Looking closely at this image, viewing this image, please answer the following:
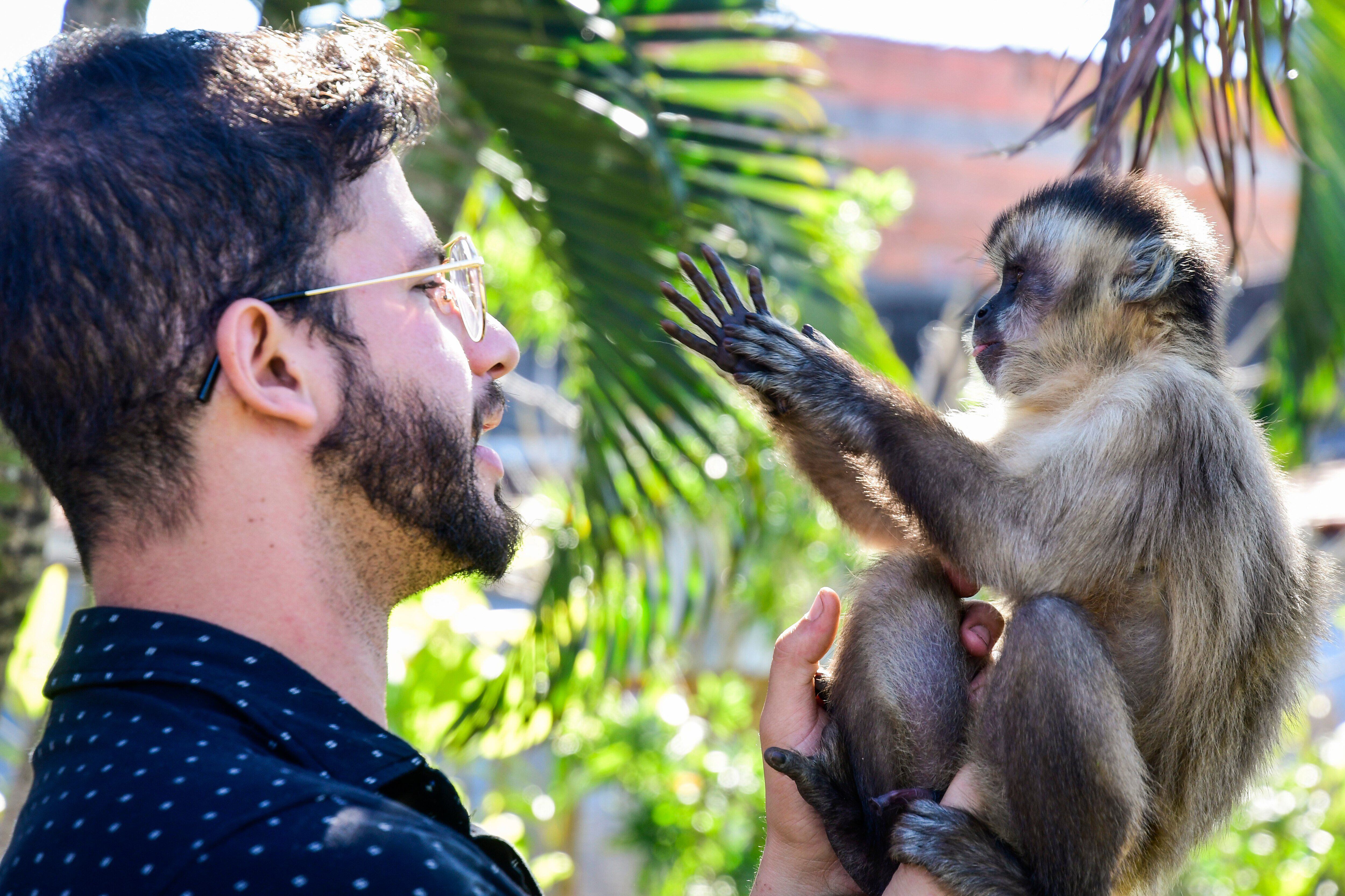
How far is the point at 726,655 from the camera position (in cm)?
720

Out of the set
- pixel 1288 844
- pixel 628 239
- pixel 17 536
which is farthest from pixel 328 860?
pixel 1288 844

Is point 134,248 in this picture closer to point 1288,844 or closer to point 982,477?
point 982,477

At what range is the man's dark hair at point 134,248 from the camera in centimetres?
151

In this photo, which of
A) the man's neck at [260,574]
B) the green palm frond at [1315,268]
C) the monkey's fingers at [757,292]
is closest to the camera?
the man's neck at [260,574]

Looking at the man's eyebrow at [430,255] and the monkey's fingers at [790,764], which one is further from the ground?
the man's eyebrow at [430,255]

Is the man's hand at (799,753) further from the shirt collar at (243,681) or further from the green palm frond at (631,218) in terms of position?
the green palm frond at (631,218)

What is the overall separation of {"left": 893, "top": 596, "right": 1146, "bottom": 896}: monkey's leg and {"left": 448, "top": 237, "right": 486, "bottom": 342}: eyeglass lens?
1181mm

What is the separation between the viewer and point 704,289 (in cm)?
233

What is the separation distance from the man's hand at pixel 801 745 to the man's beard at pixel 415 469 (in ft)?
2.38

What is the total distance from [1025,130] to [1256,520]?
964 cm

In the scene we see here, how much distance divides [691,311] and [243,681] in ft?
3.88

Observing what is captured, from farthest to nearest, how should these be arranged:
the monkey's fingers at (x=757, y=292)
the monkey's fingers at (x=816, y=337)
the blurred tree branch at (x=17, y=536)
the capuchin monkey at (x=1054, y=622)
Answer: the blurred tree branch at (x=17, y=536)
the monkey's fingers at (x=816, y=337)
the monkey's fingers at (x=757, y=292)
the capuchin monkey at (x=1054, y=622)

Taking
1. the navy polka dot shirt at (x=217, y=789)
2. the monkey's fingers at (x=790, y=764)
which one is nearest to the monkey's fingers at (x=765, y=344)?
the monkey's fingers at (x=790, y=764)

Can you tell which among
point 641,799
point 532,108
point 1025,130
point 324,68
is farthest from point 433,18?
point 1025,130
